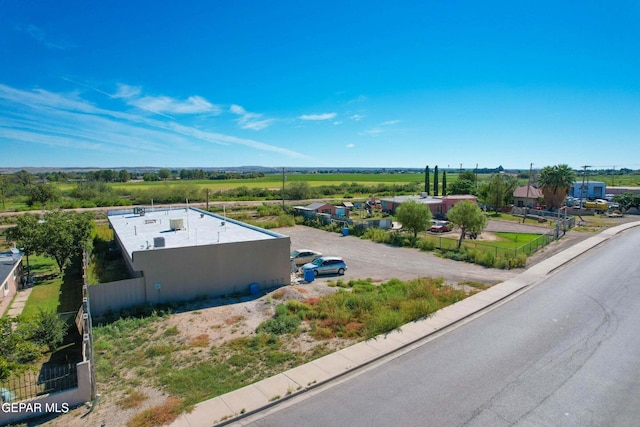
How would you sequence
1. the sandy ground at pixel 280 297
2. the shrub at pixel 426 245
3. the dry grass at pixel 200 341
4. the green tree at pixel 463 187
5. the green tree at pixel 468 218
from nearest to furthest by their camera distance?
the sandy ground at pixel 280 297, the dry grass at pixel 200 341, the shrub at pixel 426 245, the green tree at pixel 468 218, the green tree at pixel 463 187

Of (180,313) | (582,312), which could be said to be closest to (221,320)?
(180,313)

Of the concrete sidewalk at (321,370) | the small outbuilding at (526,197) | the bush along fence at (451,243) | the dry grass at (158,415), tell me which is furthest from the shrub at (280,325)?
the small outbuilding at (526,197)

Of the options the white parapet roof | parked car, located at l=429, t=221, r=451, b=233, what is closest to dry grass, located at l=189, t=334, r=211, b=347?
the white parapet roof

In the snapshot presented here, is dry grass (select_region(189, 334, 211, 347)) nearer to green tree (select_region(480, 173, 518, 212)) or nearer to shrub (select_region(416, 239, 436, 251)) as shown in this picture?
shrub (select_region(416, 239, 436, 251))

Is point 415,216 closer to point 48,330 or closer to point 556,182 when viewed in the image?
point 48,330

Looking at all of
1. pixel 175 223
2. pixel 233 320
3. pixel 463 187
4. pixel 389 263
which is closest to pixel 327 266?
pixel 389 263

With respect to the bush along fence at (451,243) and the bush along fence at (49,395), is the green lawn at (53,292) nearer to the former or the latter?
the bush along fence at (49,395)
